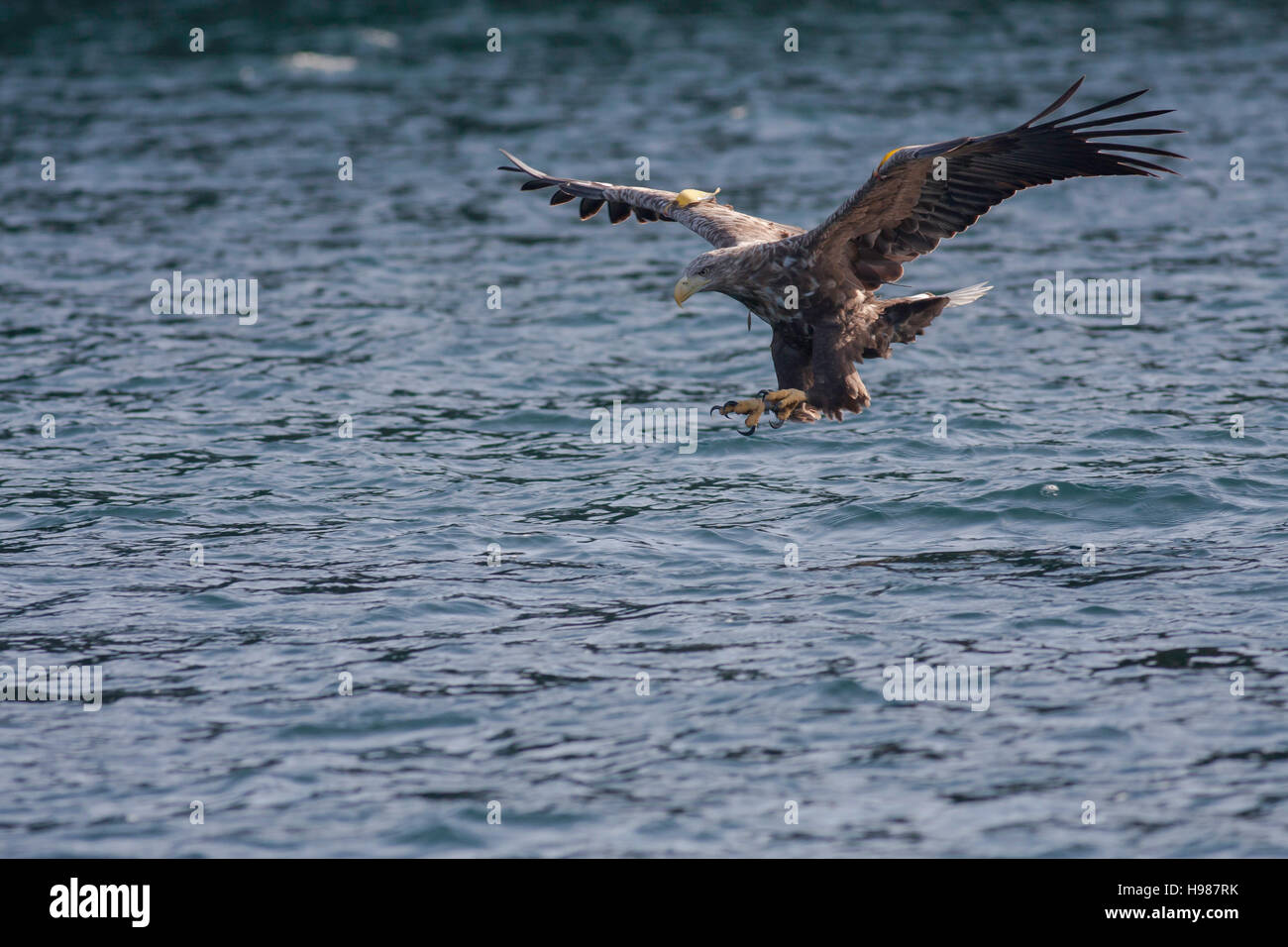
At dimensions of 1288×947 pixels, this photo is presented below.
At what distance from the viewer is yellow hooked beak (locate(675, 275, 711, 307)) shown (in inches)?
358

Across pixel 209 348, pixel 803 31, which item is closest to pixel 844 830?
pixel 209 348

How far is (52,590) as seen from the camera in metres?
9.28

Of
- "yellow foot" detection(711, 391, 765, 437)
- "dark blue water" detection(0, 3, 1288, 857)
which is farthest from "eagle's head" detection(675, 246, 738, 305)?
"dark blue water" detection(0, 3, 1288, 857)

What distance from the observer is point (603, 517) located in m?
10.5

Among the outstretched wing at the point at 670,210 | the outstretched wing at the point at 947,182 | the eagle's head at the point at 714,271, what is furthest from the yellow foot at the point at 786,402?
the outstretched wing at the point at 670,210

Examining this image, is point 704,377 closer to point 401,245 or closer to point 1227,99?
point 401,245

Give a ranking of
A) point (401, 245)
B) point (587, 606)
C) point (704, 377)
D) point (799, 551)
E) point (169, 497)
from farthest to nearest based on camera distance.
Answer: point (401, 245), point (704, 377), point (169, 497), point (799, 551), point (587, 606)

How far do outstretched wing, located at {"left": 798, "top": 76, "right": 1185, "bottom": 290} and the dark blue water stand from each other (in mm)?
1731

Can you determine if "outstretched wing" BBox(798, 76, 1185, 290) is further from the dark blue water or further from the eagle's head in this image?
the dark blue water

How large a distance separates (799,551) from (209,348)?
273 inches

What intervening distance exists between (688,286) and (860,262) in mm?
1114

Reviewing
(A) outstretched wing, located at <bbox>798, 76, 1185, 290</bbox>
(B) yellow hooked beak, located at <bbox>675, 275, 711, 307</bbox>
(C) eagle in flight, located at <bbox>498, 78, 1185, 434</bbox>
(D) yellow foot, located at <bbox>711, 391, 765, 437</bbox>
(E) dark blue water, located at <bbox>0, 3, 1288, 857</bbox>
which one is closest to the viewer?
(E) dark blue water, located at <bbox>0, 3, 1288, 857</bbox>

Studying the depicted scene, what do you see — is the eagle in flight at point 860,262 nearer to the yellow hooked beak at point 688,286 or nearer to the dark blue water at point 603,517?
the yellow hooked beak at point 688,286

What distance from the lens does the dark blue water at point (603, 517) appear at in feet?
22.6
